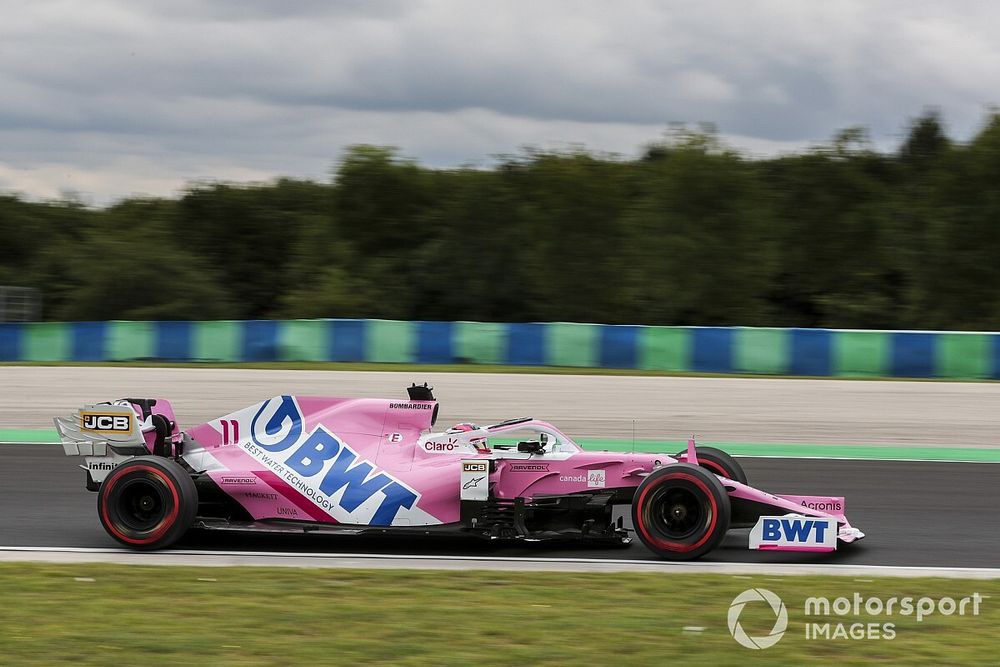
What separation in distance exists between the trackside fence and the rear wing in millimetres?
12071

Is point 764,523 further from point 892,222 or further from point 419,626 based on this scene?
point 892,222

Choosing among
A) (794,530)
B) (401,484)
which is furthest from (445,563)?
(794,530)

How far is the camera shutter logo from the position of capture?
535 cm

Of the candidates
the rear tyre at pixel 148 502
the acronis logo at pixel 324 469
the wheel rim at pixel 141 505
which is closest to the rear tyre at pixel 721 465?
the acronis logo at pixel 324 469

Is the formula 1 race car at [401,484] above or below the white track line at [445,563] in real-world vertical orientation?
above

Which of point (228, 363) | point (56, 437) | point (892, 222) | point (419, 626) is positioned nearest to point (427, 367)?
point (228, 363)

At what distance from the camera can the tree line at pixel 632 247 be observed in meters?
30.6

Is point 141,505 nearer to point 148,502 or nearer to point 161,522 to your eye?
point 148,502

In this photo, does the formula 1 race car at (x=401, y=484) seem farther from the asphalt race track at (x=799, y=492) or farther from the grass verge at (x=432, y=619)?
the grass verge at (x=432, y=619)

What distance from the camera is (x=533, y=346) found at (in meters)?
19.9

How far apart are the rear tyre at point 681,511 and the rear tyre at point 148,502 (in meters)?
2.85

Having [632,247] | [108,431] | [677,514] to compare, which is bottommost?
[677,514]

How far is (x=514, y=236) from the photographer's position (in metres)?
33.3

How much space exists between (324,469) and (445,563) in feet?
3.33
